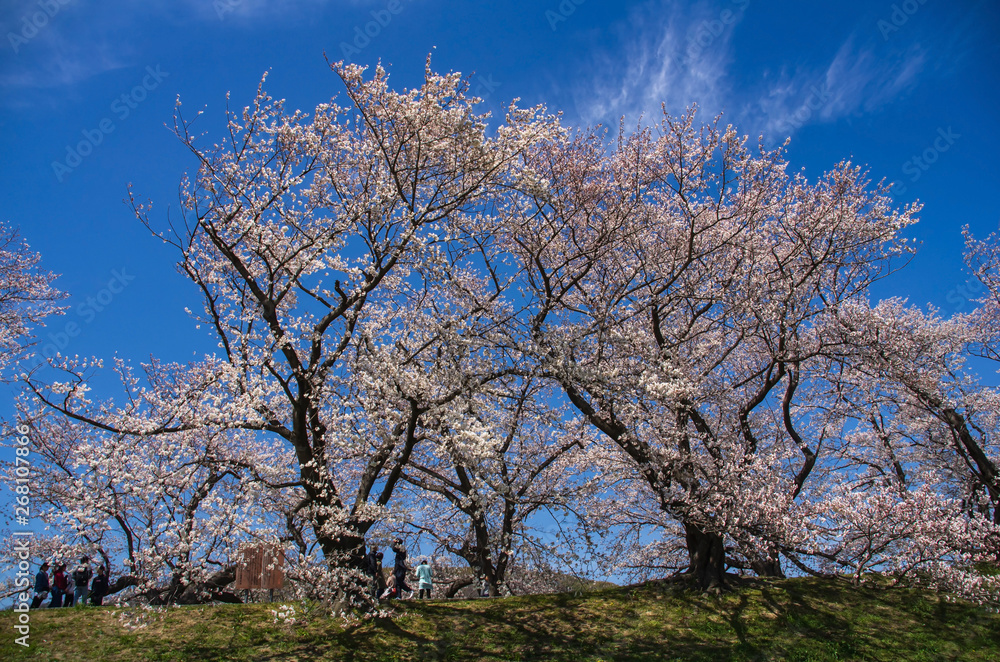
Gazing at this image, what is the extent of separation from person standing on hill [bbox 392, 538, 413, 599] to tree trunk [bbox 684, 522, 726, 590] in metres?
7.12

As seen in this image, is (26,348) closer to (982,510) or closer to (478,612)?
(478,612)

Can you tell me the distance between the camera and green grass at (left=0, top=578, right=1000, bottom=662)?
1031 centimetres

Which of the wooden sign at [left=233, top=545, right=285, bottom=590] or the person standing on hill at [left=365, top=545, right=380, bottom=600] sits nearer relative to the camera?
the person standing on hill at [left=365, top=545, right=380, bottom=600]

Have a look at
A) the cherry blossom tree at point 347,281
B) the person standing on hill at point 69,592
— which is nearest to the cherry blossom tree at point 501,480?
the cherry blossom tree at point 347,281

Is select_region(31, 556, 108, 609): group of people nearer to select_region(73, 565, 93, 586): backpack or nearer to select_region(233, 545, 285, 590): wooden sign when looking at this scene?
select_region(73, 565, 93, 586): backpack

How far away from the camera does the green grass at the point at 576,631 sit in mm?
10312

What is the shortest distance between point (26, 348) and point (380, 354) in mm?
12674

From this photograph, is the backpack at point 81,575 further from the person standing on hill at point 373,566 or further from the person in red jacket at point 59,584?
the person standing on hill at point 373,566

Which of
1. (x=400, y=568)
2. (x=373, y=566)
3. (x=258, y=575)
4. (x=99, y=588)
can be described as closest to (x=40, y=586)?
(x=99, y=588)

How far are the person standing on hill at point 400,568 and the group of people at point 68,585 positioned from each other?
282 inches

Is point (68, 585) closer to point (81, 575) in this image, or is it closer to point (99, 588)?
point (81, 575)

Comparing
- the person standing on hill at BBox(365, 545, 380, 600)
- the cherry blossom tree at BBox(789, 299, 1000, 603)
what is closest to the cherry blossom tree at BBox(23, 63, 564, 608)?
the person standing on hill at BBox(365, 545, 380, 600)

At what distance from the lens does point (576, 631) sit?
1150 centimetres

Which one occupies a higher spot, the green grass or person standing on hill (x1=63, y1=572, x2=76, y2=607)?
person standing on hill (x1=63, y1=572, x2=76, y2=607)
